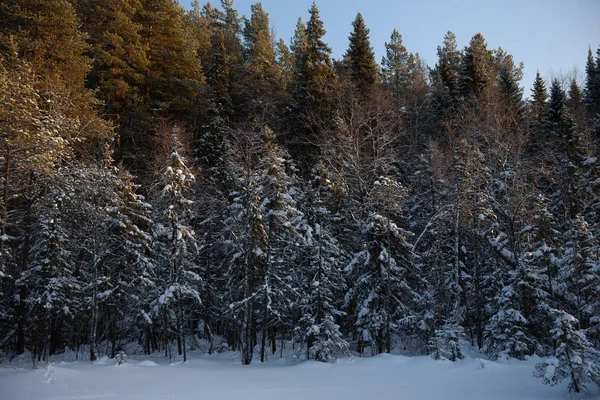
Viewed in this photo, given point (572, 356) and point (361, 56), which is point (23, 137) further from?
point (361, 56)

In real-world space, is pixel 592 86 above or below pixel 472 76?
above

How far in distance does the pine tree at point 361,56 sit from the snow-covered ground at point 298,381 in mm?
27223

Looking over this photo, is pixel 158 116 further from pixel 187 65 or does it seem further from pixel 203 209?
pixel 203 209

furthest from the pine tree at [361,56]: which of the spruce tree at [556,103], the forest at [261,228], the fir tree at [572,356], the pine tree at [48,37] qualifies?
the fir tree at [572,356]

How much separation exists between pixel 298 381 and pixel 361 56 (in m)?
31.9

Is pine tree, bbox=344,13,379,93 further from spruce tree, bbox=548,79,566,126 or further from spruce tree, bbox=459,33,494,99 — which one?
spruce tree, bbox=548,79,566,126

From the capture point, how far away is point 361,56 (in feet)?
122

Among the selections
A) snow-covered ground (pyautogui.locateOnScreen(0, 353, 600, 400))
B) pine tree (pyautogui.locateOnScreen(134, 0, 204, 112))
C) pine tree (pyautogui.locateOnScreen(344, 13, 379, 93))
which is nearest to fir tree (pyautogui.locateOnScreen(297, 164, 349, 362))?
snow-covered ground (pyautogui.locateOnScreen(0, 353, 600, 400))

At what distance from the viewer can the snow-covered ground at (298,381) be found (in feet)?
36.5

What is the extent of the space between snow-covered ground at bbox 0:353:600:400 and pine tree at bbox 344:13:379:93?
27223 millimetres

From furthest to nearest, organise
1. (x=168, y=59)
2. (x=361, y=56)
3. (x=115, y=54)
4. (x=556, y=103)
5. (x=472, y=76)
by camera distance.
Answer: (x=472, y=76) < (x=361, y=56) < (x=168, y=59) < (x=556, y=103) < (x=115, y=54)

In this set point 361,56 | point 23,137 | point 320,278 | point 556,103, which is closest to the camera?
point 23,137

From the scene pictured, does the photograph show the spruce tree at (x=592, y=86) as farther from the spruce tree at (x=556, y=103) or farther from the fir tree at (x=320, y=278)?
the fir tree at (x=320, y=278)

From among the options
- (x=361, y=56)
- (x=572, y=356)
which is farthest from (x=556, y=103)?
(x=572, y=356)
